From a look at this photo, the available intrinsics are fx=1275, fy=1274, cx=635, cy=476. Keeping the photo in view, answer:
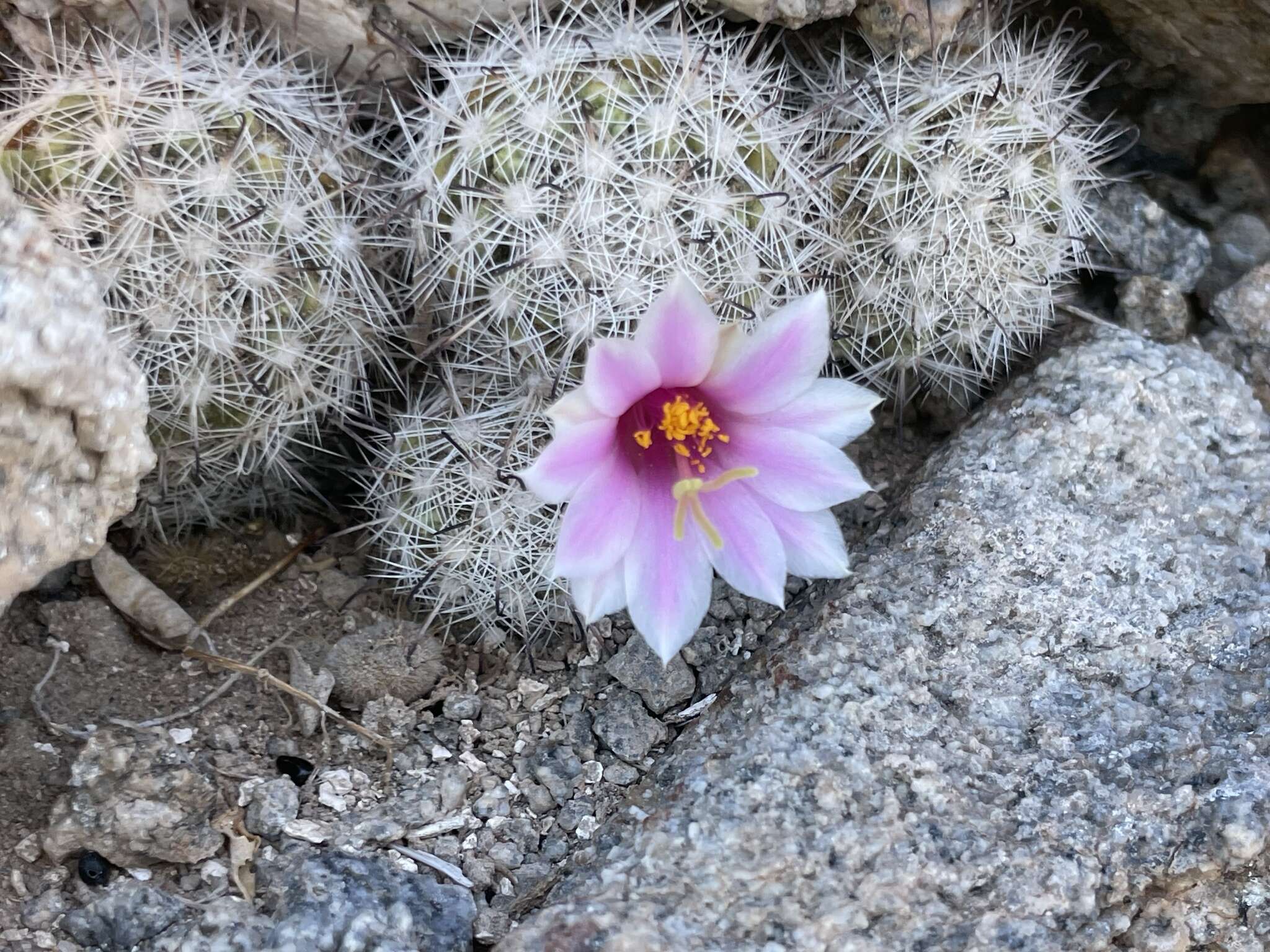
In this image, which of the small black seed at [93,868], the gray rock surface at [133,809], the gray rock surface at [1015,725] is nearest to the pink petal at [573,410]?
the gray rock surface at [1015,725]

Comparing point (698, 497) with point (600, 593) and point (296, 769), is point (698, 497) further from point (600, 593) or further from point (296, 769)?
point (296, 769)

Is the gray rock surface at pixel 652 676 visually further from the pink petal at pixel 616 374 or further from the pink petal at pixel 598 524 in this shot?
the pink petal at pixel 616 374

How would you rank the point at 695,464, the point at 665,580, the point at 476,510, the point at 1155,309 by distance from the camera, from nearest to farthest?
the point at 665,580 → the point at 695,464 → the point at 476,510 → the point at 1155,309

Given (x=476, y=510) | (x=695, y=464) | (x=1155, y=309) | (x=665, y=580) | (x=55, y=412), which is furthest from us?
(x=1155, y=309)

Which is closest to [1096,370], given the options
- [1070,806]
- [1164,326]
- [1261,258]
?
[1164,326]

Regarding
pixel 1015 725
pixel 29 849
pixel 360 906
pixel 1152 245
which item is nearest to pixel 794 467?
pixel 1015 725

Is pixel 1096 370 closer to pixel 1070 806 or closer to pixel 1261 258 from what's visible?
pixel 1261 258
